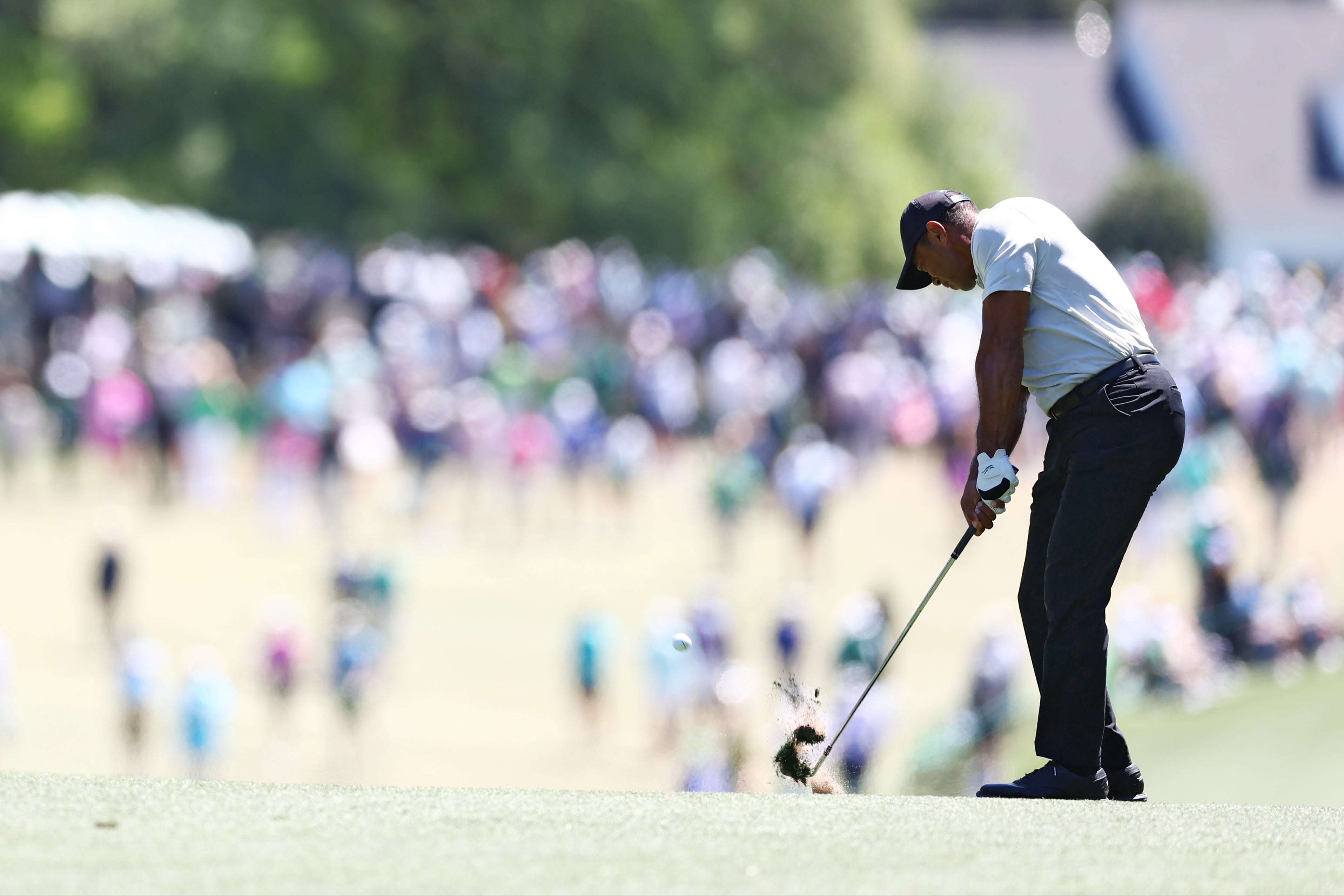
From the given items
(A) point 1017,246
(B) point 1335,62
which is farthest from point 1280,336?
(B) point 1335,62

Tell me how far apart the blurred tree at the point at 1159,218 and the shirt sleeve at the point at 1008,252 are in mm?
41111

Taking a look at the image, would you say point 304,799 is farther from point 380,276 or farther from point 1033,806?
point 380,276

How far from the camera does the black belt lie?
508 cm

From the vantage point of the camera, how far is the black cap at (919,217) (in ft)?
17.0

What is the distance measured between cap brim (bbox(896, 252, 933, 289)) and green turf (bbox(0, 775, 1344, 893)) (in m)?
1.41

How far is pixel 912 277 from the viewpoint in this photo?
5309mm

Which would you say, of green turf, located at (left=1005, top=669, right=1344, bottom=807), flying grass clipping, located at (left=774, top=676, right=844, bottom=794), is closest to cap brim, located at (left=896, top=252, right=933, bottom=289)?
flying grass clipping, located at (left=774, top=676, right=844, bottom=794)

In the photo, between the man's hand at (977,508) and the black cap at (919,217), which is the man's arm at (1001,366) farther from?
the black cap at (919,217)

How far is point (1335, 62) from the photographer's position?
171 ft

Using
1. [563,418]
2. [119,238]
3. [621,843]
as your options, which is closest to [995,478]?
[621,843]

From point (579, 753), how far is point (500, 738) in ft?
2.80

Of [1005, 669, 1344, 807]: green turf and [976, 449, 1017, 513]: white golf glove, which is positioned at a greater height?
[976, 449, 1017, 513]: white golf glove

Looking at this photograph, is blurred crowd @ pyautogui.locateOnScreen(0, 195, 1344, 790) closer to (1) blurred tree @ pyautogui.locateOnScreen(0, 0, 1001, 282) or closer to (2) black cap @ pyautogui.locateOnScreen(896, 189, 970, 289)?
(1) blurred tree @ pyautogui.locateOnScreen(0, 0, 1001, 282)

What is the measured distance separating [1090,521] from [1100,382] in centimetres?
37
